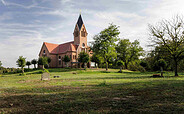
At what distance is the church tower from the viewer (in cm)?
6419

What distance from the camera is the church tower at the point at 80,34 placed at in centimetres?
6419

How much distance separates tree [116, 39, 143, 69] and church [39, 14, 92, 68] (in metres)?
14.2

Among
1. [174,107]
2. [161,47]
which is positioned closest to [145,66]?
[161,47]

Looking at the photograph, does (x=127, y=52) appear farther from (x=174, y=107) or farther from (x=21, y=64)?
(x=174, y=107)

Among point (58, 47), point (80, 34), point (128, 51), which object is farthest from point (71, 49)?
point (128, 51)

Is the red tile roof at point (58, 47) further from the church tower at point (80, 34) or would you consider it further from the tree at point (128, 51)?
the tree at point (128, 51)

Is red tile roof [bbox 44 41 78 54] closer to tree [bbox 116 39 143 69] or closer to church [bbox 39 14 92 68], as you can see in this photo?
church [bbox 39 14 92 68]

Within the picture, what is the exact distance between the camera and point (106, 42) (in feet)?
165

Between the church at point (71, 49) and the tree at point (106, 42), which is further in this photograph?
the church at point (71, 49)

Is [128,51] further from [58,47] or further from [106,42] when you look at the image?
[58,47]

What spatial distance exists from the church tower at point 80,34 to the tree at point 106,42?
45.1 feet

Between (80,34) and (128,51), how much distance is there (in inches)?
A: 886

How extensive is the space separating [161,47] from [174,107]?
23.5 meters

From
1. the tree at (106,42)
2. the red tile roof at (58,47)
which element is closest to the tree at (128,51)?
the tree at (106,42)
